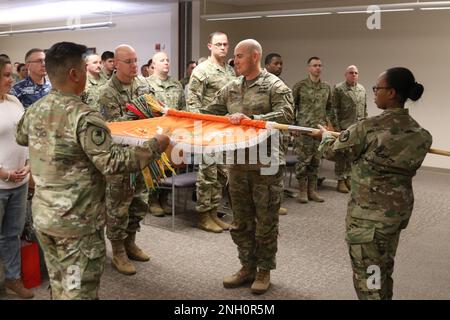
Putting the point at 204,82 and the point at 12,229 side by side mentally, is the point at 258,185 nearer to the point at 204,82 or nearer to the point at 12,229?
the point at 12,229

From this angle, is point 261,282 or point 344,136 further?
point 261,282

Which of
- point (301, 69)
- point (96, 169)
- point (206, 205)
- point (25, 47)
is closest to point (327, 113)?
point (206, 205)

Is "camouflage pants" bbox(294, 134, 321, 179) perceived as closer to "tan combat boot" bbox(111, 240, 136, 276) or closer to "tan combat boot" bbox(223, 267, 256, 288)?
"tan combat boot" bbox(223, 267, 256, 288)

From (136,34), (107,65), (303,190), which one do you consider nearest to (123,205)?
(303,190)

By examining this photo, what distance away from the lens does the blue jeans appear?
128 inches

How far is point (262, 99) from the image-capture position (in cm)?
335

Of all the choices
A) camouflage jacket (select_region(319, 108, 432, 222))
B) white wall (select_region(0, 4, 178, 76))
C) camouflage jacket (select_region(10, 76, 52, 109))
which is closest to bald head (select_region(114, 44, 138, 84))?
camouflage jacket (select_region(10, 76, 52, 109))

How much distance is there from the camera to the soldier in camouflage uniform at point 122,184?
370cm

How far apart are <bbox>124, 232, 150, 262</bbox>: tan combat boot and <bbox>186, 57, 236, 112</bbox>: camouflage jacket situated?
59.0 inches

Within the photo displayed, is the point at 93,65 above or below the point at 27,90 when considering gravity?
above

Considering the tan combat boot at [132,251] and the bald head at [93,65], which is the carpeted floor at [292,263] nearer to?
the tan combat boot at [132,251]

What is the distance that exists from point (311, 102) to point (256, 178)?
3286 millimetres

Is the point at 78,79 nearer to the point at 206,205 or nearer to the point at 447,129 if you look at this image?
the point at 206,205

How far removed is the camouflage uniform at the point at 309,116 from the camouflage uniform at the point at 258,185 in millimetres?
2858
